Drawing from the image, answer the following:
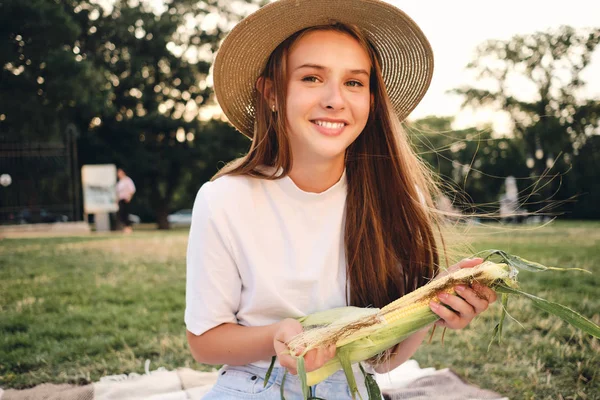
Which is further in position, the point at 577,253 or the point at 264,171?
the point at 577,253

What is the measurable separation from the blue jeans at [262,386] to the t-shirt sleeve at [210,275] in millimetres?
200

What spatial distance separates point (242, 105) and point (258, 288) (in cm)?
94

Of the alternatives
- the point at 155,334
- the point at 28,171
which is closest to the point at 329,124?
the point at 155,334

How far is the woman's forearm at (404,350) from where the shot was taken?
215 centimetres

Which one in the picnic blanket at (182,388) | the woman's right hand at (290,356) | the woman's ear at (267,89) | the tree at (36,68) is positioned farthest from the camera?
the tree at (36,68)

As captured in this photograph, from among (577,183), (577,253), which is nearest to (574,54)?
(577,183)

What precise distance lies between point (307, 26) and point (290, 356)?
1.31 metres

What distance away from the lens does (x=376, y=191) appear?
2.31m

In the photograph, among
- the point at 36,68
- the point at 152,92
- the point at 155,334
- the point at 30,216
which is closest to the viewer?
the point at 155,334

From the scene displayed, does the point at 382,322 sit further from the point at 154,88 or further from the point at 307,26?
the point at 154,88

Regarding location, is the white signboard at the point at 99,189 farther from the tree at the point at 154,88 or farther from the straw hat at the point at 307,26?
the straw hat at the point at 307,26

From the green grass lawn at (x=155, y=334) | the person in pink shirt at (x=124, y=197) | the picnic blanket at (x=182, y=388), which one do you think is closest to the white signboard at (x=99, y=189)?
the person in pink shirt at (x=124, y=197)

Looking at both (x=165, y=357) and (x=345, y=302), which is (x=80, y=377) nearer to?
(x=165, y=357)

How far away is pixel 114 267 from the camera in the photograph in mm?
6754
